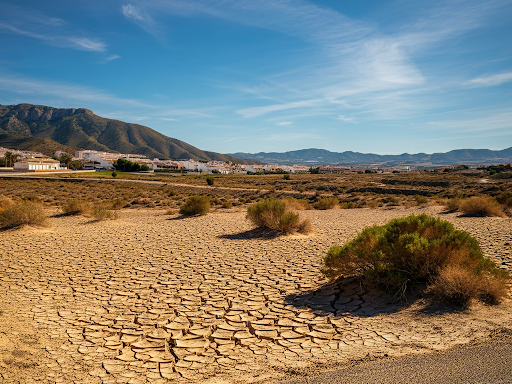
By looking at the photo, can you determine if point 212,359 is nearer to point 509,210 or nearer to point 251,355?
point 251,355

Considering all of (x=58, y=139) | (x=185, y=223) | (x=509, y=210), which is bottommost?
(x=185, y=223)

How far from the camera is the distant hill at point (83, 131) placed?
15650 cm

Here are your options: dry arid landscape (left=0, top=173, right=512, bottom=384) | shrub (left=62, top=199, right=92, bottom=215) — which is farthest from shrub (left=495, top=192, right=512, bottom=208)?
shrub (left=62, top=199, right=92, bottom=215)

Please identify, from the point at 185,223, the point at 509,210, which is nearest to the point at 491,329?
the point at 185,223

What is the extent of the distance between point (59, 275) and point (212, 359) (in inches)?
198

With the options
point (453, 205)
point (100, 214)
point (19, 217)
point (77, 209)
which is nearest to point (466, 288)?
point (19, 217)

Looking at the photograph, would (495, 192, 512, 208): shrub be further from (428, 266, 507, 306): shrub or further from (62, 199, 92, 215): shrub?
(62, 199, 92, 215): shrub

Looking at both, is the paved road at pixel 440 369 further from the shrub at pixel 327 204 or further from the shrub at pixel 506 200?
the shrub at pixel 327 204

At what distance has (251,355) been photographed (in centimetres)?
392

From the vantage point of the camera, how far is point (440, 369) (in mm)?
3229

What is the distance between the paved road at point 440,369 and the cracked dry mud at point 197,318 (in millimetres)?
212

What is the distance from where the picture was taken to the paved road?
3.05 m

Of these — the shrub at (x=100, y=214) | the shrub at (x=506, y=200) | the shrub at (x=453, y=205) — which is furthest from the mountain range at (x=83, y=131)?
the shrub at (x=506, y=200)

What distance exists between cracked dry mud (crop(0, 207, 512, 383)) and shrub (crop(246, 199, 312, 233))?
2446 mm
